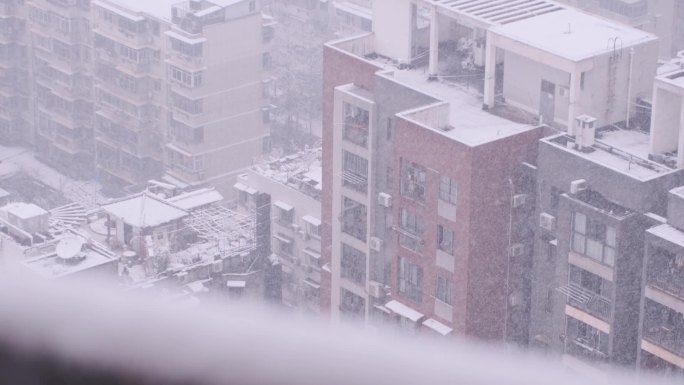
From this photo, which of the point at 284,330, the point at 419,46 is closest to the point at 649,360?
the point at 419,46

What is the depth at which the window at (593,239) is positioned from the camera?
8.28 metres

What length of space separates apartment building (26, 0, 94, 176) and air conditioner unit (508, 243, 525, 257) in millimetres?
15928

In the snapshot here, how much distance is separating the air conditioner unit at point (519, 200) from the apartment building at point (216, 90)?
12.3 m

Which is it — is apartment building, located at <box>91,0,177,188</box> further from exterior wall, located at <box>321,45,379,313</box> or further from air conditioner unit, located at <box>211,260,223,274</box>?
exterior wall, located at <box>321,45,379,313</box>

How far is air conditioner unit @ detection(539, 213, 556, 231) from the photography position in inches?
349

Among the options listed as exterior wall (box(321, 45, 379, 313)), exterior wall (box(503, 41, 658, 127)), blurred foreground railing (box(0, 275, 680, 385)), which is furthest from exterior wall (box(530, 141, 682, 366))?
blurred foreground railing (box(0, 275, 680, 385))

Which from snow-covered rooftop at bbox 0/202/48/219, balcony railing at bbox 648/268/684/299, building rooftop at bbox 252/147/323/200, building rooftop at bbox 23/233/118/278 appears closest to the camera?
balcony railing at bbox 648/268/684/299

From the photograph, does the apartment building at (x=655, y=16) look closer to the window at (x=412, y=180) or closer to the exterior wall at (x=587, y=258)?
the window at (x=412, y=180)

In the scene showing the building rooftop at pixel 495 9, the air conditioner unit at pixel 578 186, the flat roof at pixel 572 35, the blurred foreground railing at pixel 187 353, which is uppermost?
the blurred foreground railing at pixel 187 353

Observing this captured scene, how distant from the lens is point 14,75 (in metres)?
25.8

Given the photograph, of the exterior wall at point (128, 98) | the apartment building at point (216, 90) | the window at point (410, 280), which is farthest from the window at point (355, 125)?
the exterior wall at point (128, 98)

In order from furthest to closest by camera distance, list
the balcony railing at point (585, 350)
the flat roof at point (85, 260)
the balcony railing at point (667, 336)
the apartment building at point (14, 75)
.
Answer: the apartment building at point (14, 75) → the flat roof at point (85, 260) → the balcony railing at point (585, 350) → the balcony railing at point (667, 336)

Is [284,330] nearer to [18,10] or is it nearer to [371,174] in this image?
[371,174]

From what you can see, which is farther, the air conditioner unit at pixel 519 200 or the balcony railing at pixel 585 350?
the air conditioner unit at pixel 519 200
